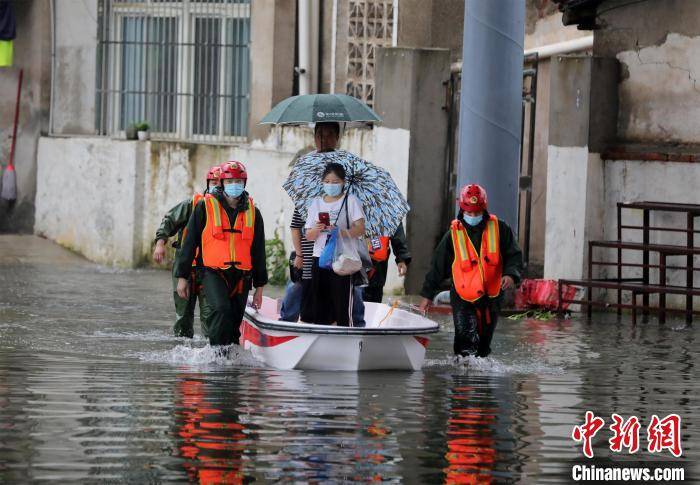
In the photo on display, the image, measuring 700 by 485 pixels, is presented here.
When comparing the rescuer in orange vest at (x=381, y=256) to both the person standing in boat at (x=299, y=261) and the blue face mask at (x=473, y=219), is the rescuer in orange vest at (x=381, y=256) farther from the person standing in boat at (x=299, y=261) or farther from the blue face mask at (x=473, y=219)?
the blue face mask at (x=473, y=219)

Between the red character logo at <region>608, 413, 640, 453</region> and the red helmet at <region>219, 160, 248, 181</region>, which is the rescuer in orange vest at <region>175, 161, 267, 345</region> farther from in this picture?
the red character logo at <region>608, 413, 640, 453</region>

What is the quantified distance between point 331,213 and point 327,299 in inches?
27.6

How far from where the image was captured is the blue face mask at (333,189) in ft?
42.4

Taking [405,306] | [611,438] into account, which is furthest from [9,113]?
[611,438]

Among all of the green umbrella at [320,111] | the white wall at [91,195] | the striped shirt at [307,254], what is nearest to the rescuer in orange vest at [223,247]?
the striped shirt at [307,254]

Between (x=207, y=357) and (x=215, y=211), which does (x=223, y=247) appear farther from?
(x=207, y=357)

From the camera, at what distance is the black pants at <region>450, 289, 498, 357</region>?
13219 millimetres

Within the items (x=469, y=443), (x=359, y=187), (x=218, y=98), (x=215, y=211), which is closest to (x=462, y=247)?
(x=359, y=187)

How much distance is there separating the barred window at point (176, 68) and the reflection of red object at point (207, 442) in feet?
45.6

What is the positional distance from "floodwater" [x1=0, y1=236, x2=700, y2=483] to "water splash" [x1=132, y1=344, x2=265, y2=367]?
0.02 metres

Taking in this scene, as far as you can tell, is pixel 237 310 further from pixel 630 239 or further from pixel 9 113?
pixel 9 113

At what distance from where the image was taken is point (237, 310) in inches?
526

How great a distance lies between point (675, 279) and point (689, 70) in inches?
88.4

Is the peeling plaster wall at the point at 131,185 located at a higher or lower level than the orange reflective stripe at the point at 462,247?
higher
